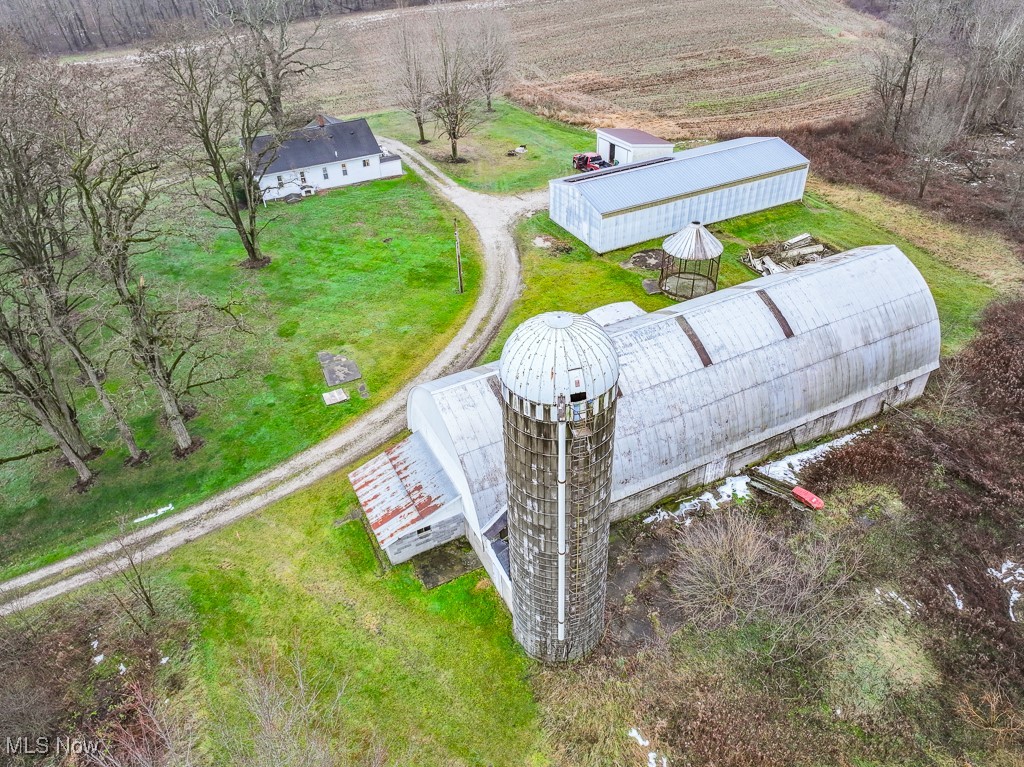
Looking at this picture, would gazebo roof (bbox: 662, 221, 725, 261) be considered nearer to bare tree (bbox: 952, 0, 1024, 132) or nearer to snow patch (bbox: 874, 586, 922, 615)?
snow patch (bbox: 874, 586, 922, 615)

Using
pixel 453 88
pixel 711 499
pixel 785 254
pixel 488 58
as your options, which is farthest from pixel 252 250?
pixel 488 58

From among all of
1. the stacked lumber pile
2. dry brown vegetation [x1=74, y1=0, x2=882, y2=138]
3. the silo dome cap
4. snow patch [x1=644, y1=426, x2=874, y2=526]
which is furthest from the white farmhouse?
the silo dome cap

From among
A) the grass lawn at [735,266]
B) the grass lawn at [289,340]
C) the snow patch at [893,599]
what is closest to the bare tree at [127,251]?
the grass lawn at [289,340]

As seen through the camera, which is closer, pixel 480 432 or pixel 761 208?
pixel 480 432

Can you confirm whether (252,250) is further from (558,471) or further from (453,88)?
(558,471)

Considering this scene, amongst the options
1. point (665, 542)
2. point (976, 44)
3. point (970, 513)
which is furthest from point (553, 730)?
point (976, 44)

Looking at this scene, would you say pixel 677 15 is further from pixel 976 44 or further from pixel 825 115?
pixel 976 44

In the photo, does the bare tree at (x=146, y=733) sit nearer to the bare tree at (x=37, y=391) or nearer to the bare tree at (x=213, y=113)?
the bare tree at (x=37, y=391)
